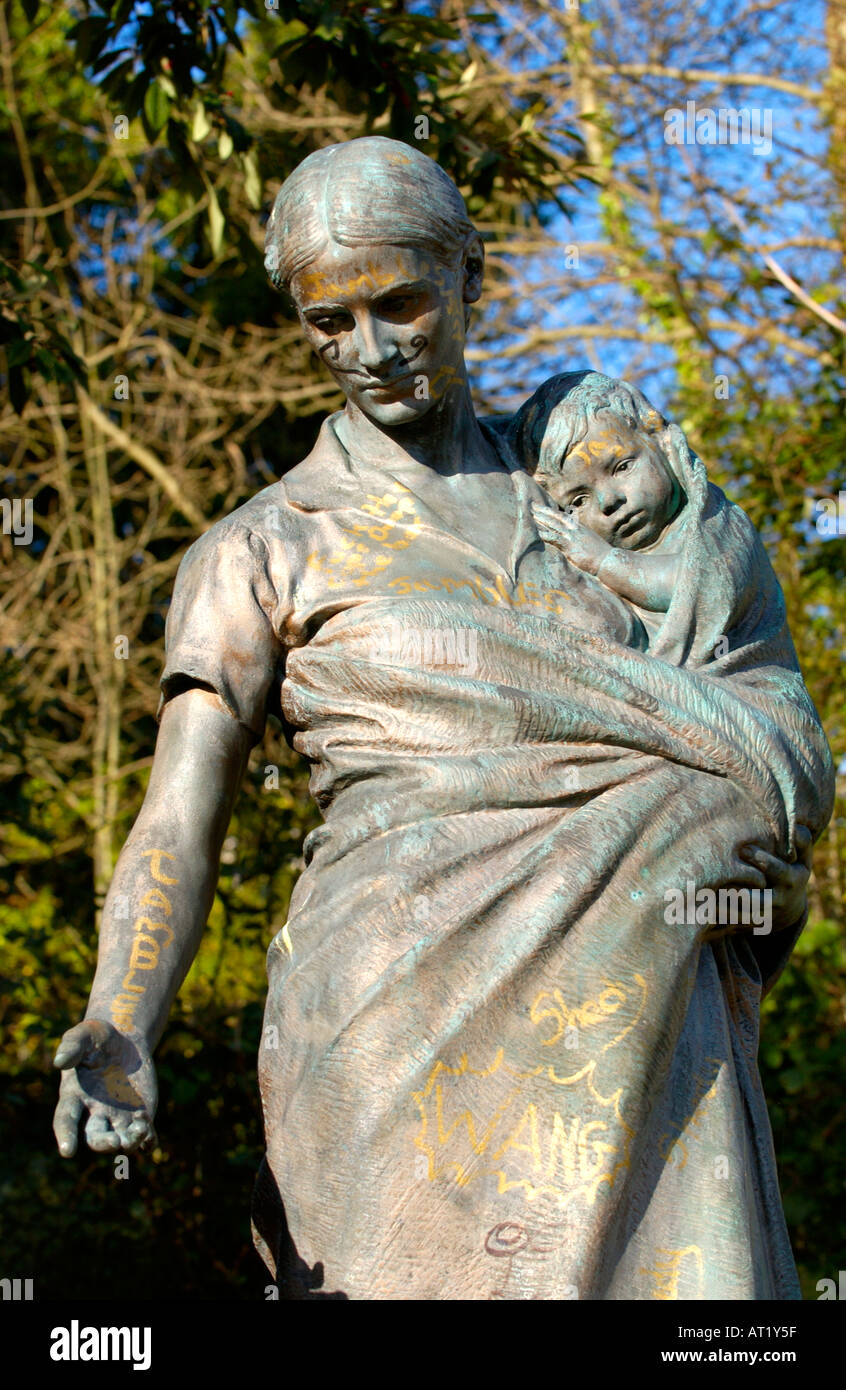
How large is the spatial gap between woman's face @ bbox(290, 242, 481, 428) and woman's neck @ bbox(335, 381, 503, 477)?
75 millimetres

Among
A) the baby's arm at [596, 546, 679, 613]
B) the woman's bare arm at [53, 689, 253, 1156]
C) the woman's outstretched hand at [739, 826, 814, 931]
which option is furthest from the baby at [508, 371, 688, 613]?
the woman's bare arm at [53, 689, 253, 1156]

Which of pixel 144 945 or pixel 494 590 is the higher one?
pixel 494 590

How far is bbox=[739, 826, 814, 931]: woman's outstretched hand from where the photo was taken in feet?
10.5

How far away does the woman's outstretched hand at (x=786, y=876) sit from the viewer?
3.19 metres

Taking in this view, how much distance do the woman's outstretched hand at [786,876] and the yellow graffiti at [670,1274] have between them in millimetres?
645

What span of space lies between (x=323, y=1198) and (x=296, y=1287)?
0.16m

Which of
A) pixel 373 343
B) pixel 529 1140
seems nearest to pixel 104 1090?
pixel 529 1140

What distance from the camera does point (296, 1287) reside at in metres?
3.05

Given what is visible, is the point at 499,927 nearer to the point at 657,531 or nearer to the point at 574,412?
the point at 657,531

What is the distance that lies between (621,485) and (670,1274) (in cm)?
142

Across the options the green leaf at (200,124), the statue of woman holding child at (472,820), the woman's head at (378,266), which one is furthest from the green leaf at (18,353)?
the woman's head at (378,266)

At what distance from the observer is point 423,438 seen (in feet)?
11.9

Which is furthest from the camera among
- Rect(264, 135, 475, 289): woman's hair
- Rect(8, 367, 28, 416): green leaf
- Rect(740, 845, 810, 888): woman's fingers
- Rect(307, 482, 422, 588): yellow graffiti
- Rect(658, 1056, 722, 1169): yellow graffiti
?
Rect(8, 367, 28, 416): green leaf

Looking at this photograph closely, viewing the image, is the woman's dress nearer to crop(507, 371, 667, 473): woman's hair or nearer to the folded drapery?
the folded drapery
